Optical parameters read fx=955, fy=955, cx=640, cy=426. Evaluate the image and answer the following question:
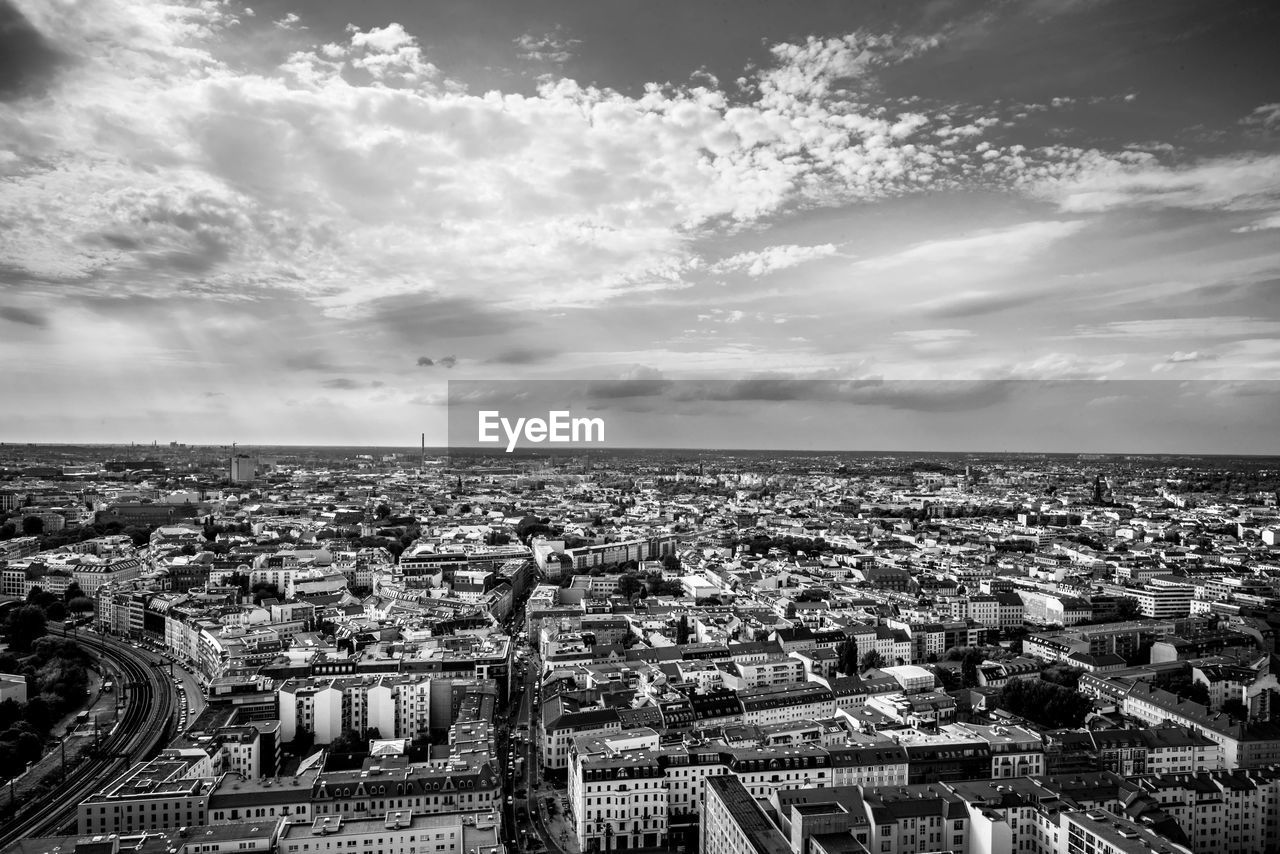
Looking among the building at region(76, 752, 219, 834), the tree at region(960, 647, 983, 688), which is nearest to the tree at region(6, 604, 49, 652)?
the building at region(76, 752, 219, 834)

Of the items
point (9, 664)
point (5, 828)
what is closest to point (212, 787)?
point (5, 828)

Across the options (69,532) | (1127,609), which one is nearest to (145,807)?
(1127,609)

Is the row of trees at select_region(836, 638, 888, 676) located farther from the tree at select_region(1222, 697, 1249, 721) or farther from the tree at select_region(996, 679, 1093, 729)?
the tree at select_region(1222, 697, 1249, 721)

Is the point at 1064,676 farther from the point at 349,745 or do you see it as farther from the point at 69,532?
the point at 69,532

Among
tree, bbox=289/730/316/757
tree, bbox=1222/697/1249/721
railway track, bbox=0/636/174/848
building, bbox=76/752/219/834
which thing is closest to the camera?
building, bbox=76/752/219/834

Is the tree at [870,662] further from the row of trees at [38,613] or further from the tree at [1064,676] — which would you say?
the row of trees at [38,613]
